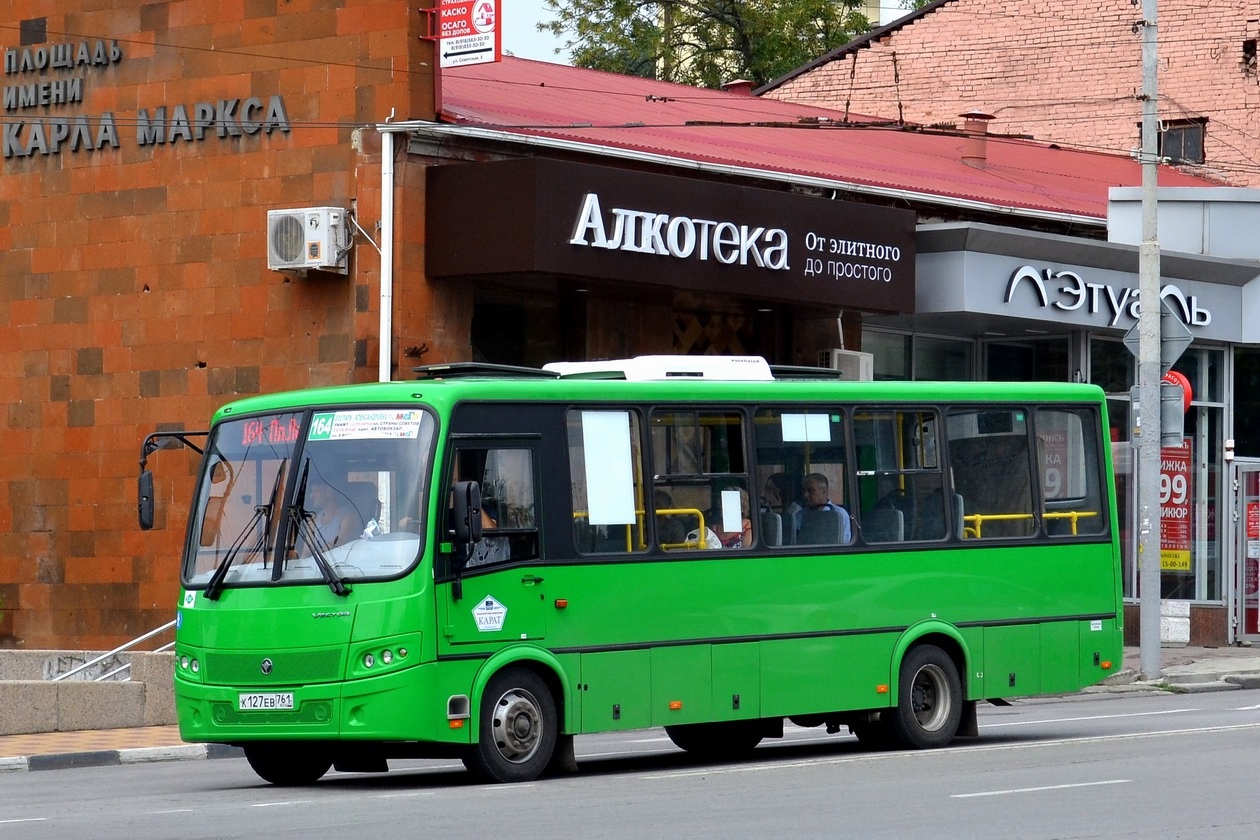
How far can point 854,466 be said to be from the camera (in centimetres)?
1510

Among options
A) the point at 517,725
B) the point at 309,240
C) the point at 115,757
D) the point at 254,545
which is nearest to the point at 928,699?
the point at 517,725

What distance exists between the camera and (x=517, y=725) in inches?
512

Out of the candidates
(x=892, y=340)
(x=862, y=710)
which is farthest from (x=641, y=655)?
(x=892, y=340)

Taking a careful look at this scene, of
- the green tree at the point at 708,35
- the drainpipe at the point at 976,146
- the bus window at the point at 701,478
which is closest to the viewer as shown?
the bus window at the point at 701,478

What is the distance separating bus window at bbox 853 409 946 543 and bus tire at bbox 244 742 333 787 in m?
4.31

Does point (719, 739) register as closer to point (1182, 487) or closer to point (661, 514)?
point (661, 514)

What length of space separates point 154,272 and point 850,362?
27.9ft

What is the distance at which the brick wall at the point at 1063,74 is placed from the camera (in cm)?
3681

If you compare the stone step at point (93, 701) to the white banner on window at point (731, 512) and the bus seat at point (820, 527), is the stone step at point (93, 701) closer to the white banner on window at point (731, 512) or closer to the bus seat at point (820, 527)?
the white banner on window at point (731, 512)

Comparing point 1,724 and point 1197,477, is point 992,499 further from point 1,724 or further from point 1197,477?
point 1197,477

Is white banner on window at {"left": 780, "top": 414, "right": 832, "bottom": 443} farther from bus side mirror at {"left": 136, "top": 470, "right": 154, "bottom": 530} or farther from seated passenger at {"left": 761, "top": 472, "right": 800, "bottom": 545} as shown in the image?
bus side mirror at {"left": 136, "top": 470, "right": 154, "bottom": 530}

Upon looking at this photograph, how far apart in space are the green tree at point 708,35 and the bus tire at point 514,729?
35.6 m

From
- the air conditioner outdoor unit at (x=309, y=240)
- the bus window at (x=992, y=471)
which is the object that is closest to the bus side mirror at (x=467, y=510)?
the bus window at (x=992, y=471)

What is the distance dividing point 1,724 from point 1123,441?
1673 centimetres
